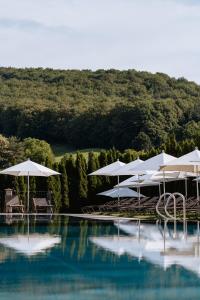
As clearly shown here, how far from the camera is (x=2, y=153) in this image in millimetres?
45188

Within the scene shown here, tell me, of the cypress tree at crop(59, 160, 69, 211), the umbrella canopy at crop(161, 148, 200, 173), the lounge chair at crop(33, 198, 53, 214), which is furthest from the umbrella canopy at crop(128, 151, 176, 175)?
the cypress tree at crop(59, 160, 69, 211)

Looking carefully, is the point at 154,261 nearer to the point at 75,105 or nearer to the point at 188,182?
the point at 188,182

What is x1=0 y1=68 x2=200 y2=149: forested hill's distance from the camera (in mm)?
52219

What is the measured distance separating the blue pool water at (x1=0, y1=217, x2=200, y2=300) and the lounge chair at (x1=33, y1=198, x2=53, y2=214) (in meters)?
11.0

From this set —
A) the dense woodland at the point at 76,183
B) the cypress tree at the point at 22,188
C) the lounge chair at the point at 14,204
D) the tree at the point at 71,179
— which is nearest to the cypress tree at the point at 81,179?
the dense woodland at the point at 76,183

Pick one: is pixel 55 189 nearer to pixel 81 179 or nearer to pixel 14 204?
pixel 81 179

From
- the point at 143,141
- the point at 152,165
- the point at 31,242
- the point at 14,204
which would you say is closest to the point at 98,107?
the point at 143,141

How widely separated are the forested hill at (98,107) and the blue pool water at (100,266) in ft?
127

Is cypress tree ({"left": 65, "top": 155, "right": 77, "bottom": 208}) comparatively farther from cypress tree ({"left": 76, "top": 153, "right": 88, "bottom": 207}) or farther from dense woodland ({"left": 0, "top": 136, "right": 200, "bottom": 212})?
cypress tree ({"left": 76, "top": 153, "right": 88, "bottom": 207})

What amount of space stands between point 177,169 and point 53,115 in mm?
34687

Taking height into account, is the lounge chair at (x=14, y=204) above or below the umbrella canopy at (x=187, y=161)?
below

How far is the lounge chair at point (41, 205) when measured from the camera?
24375mm

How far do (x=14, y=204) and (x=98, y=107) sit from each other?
29015 millimetres

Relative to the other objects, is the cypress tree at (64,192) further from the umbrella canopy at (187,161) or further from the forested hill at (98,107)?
the forested hill at (98,107)
